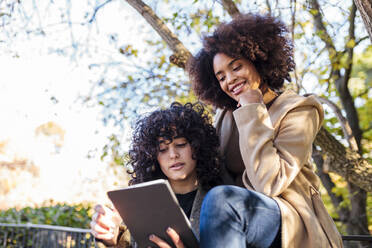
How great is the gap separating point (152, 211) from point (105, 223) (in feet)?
1.14

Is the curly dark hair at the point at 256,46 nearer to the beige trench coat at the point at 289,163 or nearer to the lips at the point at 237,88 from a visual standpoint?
the lips at the point at 237,88

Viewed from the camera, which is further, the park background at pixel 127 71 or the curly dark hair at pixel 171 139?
the park background at pixel 127 71

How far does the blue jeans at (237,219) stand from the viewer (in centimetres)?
167

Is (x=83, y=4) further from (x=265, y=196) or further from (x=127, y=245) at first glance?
(x=265, y=196)

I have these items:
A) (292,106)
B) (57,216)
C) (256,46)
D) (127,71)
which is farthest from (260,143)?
(57,216)

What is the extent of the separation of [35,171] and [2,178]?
6.22 ft

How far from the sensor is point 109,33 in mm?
5238

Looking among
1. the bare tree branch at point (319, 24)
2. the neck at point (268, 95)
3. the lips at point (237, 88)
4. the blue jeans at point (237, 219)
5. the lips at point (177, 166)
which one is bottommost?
the blue jeans at point (237, 219)

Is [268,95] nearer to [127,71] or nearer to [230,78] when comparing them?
[230,78]

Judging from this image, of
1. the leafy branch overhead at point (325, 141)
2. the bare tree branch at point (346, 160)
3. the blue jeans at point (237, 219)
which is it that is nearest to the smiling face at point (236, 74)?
the blue jeans at point (237, 219)

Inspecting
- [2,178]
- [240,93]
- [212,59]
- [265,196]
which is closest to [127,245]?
[265,196]

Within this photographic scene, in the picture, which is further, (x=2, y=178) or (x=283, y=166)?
(x=2, y=178)

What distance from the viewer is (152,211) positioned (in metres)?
1.79

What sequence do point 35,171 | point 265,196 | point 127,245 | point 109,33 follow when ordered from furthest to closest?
1. point 35,171
2. point 109,33
3. point 127,245
4. point 265,196
